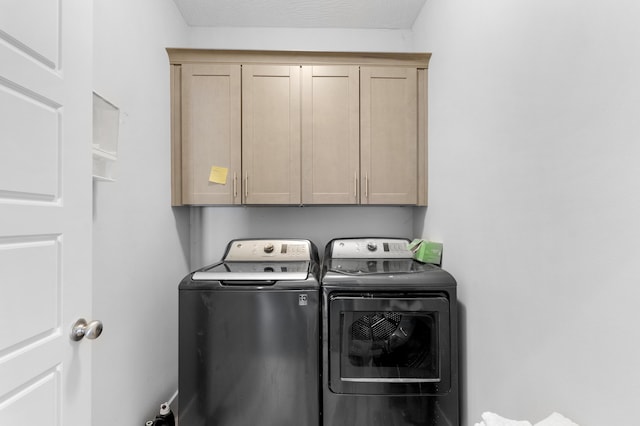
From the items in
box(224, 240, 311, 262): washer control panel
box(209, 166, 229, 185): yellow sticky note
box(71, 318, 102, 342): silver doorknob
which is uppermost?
box(209, 166, 229, 185): yellow sticky note

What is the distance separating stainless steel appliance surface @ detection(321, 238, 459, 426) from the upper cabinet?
0.68m

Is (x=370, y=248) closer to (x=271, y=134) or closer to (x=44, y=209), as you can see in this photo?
(x=271, y=134)

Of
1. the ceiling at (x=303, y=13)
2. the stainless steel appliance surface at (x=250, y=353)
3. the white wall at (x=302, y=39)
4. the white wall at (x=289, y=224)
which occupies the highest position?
the ceiling at (x=303, y=13)

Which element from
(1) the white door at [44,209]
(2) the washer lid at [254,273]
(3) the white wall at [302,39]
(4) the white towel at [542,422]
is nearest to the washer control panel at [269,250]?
(2) the washer lid at [254,273]

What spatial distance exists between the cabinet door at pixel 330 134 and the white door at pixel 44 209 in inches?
47.3

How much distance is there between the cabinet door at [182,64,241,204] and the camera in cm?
194

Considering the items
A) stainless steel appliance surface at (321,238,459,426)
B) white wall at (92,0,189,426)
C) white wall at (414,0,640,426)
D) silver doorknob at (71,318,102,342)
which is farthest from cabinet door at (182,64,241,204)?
white wall at (414,0,640,426)

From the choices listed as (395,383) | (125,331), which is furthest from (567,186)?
(125,331)

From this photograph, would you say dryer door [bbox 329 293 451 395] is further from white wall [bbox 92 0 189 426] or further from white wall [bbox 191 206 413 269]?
white wall [bbox 92 0 189 426]

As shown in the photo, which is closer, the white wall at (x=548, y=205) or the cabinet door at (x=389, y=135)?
the white wall at (x=548, y=205)

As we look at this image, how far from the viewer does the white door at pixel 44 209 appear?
684mm

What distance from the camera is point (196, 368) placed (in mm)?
1491

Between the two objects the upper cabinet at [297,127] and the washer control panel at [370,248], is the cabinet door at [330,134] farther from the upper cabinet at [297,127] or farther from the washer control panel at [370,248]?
the washer control panel at [370,248]

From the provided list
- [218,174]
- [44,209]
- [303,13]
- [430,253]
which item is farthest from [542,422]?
[303,13]
